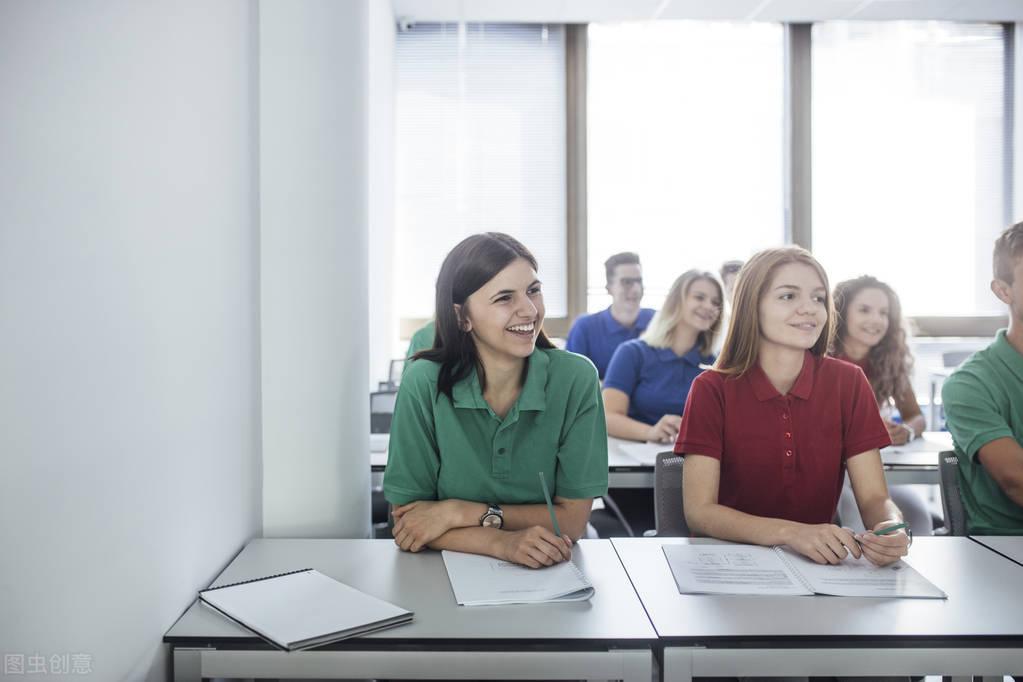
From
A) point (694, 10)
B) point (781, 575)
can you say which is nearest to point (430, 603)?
→ point (781, 575)

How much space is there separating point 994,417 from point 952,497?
0.75 ft

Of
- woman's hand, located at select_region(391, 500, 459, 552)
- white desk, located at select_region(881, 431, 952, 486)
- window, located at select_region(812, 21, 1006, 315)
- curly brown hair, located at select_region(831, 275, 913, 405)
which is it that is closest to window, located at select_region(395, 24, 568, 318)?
window, located at select_region(812, 21, 1006, 315)

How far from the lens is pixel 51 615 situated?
1.04 meters

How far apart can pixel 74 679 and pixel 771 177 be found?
230 inches

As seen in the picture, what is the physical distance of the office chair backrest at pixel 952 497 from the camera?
83.4 inches

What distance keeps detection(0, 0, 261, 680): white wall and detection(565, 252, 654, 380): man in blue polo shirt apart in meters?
2.74

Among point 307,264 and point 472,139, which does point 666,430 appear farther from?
point 472,139

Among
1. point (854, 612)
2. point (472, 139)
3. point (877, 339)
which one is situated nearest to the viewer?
point (854, 612)

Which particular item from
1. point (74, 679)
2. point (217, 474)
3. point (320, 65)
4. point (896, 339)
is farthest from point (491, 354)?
point (896, 339)

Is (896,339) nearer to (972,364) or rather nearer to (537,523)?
(972,364)

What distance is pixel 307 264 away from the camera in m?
1.91

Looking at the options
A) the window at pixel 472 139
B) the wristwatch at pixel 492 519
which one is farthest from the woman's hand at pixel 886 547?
the window at pixel 472 139

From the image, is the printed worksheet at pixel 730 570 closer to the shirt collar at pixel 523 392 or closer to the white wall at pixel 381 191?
the shirt collar at pixel 523 392

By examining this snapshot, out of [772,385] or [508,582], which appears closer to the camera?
[508,582]
